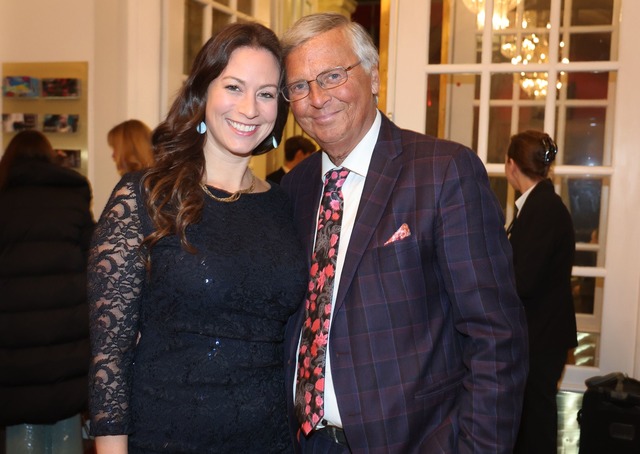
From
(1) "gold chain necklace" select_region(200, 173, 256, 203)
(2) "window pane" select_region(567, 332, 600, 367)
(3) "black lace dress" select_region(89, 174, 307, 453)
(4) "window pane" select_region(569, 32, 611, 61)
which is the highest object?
(4) "window pane" select_region(569, 32, 611, 61)

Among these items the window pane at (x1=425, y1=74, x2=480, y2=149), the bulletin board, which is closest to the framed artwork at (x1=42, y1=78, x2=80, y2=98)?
the bulletin board

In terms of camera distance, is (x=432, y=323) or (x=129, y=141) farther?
(x=129, y=141)

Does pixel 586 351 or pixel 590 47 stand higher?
pixel 590 47

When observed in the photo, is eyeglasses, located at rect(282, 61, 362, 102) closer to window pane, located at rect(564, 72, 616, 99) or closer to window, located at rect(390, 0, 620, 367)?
window, located at rect(390, 0, 620, 367)

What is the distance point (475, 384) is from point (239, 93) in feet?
3.06

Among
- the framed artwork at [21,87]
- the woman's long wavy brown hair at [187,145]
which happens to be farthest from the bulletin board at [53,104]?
the woman's long wavy brown hair at [187,145]

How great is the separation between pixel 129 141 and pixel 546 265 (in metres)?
2.10

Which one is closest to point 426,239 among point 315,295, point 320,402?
point 315,295

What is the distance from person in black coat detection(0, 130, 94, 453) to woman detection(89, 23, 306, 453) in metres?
1.59

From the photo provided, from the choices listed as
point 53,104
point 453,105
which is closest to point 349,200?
point 453,105

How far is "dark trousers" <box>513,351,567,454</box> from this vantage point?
3621 mm

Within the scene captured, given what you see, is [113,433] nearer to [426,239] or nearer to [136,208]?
[136,208]

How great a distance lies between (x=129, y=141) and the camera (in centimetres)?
357

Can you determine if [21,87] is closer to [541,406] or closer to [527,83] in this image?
[527,83]
